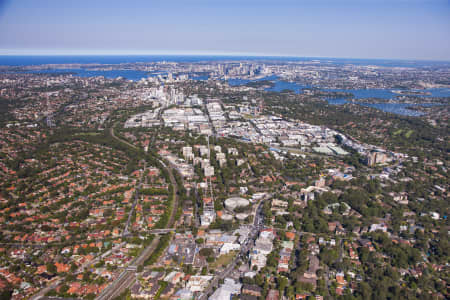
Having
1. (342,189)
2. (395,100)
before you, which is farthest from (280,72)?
(342,189)

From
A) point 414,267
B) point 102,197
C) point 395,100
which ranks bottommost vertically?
point 414,267

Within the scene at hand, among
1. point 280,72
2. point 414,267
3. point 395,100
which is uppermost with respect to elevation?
point 280,72

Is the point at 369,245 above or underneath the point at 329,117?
underneath

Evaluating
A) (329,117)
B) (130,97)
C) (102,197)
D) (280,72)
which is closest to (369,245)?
(102,197)

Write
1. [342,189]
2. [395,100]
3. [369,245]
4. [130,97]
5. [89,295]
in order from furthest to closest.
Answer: [395,100], [130,97], [342,189], [369,245], [89,295]

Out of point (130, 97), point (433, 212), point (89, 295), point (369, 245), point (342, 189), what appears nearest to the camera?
point (89, 295)

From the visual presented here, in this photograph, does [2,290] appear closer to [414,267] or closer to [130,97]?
[414,267]

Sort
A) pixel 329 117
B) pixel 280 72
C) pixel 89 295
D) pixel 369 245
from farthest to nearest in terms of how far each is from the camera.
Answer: pixel 280 72
pixel 329 117
pixel 369 245
pixel 89 295

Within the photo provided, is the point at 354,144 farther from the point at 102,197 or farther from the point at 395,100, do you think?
the point at 395,100

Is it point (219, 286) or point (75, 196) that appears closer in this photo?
point (219, 286)
